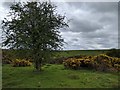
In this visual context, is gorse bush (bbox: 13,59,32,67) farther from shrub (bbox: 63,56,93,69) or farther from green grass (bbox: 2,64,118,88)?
green grass (bbox: 2,64,118,88)

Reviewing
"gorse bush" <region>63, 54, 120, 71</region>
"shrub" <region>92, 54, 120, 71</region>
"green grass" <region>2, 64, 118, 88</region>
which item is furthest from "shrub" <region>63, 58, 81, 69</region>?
"green grass" <region>2, 64, 118, 88</region>

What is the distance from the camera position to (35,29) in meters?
27.6

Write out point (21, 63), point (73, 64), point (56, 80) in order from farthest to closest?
point (21, 63)
point (73, 64)
point (56, 80)

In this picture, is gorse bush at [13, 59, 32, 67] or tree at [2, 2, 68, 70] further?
gorse bush at [13, 59, 32, 67]

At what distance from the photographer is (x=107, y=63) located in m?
32.6

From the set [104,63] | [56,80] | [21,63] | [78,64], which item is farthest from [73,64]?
[21,63]

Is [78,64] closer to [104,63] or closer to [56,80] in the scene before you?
[104,63]

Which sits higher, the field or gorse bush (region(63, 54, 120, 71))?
gorse bush (region(63, 54, 120, 71))

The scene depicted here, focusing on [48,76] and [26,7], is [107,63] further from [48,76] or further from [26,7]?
[26,7]

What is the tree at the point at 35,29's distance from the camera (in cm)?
2778

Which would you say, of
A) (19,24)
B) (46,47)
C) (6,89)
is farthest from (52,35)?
(6,89)

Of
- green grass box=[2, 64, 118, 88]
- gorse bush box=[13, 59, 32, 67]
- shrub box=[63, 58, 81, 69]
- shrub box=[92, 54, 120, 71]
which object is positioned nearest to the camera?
green grass box=[2, 64, 118, 88]

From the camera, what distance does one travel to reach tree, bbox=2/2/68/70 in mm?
27781

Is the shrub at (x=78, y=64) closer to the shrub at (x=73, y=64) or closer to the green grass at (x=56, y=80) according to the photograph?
the shrub at (x=73, y=64)
